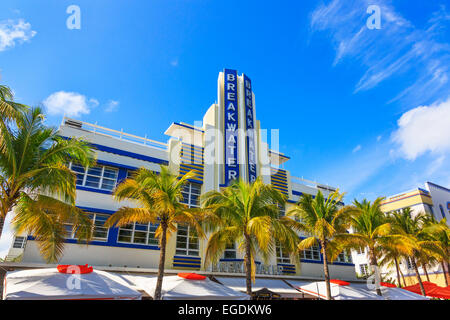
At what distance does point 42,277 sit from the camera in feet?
34.4

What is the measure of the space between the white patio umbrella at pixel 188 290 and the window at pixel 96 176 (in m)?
7.78

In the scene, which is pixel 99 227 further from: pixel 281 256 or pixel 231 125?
pixel 281 256

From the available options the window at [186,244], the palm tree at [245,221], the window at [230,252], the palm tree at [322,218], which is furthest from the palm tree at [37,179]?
the palm tree at [322,218]

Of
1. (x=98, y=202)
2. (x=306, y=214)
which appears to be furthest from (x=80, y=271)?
(x=306, y=214)

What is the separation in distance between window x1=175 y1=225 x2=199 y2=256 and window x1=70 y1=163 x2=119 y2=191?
574 centimetres

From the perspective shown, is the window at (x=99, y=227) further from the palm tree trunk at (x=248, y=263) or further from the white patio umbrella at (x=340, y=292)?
the white patio umbrella at (x=340, y=292)

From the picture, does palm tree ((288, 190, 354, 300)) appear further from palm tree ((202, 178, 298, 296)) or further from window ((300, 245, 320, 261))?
window ((300, 245, 320, 261))

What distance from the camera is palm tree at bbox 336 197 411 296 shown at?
766 inches

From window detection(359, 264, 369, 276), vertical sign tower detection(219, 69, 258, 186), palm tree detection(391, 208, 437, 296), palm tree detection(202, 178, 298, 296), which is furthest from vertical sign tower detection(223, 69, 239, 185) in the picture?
window detection(359, 264, 369, 276)

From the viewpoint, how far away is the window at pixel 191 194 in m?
22.5
